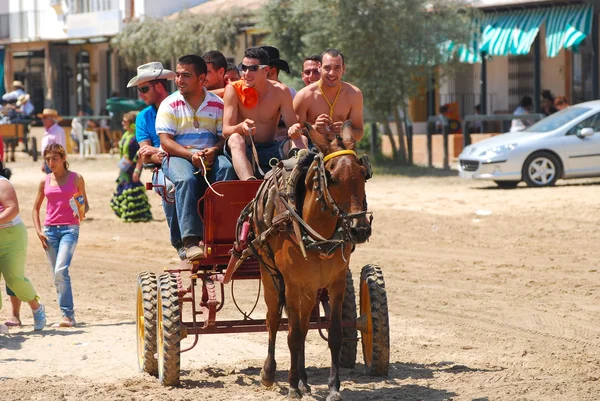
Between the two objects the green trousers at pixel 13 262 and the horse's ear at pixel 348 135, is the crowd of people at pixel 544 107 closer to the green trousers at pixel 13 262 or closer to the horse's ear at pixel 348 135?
the green trousers at pixel 13 262

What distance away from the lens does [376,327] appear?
790 centimetres

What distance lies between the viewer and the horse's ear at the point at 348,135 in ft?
22.4

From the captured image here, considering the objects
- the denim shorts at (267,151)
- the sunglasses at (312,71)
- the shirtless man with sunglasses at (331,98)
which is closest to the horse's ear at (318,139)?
the shirtless man with sunglasses at (331,98)

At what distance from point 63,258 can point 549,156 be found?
40.8ft

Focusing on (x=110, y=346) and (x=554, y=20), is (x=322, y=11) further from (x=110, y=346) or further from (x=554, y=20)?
(x=110, y=346)

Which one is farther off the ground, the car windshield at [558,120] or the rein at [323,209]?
the car windshield at [558,120]

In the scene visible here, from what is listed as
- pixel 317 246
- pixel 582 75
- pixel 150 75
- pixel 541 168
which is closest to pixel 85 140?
pixel 582 75

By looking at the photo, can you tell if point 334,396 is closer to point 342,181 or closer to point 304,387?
point 304,387

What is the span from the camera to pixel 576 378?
25.8 ft

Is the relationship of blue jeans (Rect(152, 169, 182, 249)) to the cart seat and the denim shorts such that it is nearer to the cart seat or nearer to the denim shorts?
the cart seat

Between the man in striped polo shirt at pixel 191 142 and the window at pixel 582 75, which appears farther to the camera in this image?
the window at pixel 582 75

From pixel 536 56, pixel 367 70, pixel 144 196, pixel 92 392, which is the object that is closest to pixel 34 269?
pixel 144 196

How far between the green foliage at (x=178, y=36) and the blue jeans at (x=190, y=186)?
2572 cm

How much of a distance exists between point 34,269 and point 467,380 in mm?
7563
